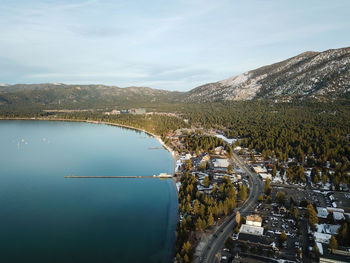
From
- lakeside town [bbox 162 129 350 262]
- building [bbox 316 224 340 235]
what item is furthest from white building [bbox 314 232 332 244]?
building [bbox 316 224 340 235]

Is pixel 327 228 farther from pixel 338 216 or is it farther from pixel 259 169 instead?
pixel 259 169

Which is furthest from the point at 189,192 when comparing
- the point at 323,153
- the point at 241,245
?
the point at 323,153

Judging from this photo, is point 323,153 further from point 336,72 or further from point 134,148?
point 336,72

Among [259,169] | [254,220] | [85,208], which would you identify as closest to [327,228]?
[254,220]

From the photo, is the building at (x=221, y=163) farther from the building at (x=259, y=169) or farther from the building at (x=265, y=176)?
the building at (x=265, y=176)

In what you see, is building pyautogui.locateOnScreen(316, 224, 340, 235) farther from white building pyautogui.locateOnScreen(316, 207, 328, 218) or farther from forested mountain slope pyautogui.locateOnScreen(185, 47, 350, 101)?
forested mountain slope pyautogui.locateOnScreen(185, 47, 350, 101)

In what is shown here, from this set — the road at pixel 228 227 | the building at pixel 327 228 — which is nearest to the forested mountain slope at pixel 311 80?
the road at pixel 228 227
